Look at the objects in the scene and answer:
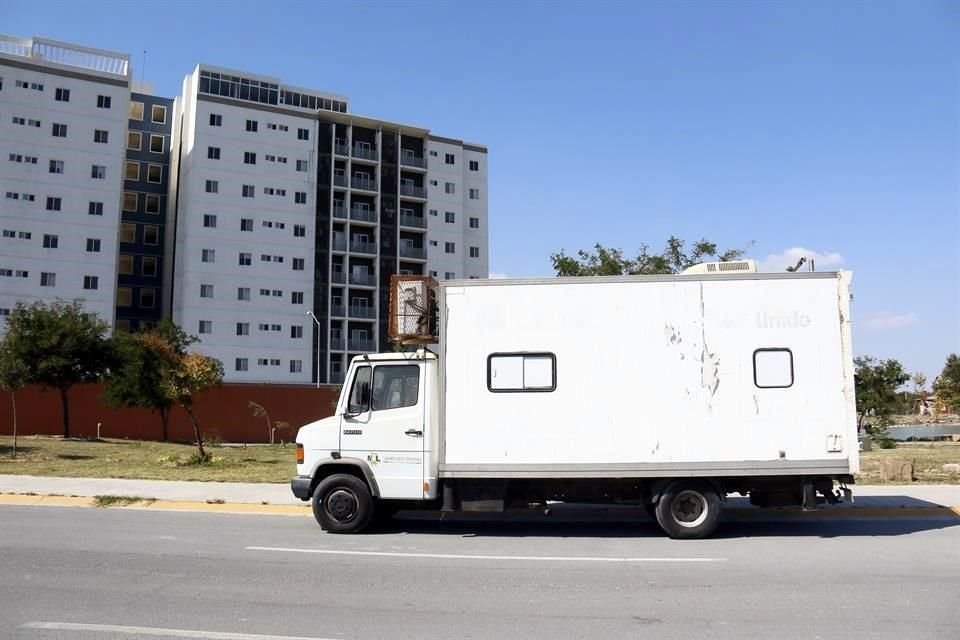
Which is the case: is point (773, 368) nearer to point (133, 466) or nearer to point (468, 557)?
point (468, 557)

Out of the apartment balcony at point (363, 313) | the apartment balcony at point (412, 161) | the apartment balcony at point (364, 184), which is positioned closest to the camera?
the apartment balcony at point (363, 313)

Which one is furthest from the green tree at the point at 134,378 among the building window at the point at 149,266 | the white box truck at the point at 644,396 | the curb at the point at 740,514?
the building window at the point at 149,266

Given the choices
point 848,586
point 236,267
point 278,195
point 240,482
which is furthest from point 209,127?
point 848,586

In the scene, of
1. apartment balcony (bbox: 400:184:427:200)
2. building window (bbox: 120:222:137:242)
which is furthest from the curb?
apartment balcony (bbox: 400:184:427:200)

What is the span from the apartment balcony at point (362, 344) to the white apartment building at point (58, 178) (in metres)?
20.6

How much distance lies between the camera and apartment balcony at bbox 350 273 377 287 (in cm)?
7200

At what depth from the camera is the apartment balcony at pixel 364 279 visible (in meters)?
72.0

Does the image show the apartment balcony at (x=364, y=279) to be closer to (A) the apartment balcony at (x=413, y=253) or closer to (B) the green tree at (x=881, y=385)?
(A) the apartment balcony at (x=413, y=253)

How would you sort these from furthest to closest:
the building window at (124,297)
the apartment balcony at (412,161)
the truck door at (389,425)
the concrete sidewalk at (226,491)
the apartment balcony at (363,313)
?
the apartment balcony at (412,161)
the apartment balcony at (363,313)
the building window at (124,297)
the concrete sidewalk at (226,491)
the truck door at (389,425)

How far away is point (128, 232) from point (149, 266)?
352 centimetres

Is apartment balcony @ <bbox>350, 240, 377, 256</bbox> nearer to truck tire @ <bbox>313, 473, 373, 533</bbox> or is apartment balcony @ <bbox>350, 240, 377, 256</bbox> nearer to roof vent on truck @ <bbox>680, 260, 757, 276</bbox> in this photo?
truck tire @ <bbox>313, 473, 373, 533</bbox>

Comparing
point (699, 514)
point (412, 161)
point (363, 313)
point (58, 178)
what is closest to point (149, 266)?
point (58, 178)

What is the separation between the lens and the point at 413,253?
7494cm

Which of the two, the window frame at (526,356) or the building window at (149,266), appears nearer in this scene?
the window frame at (526,356)
